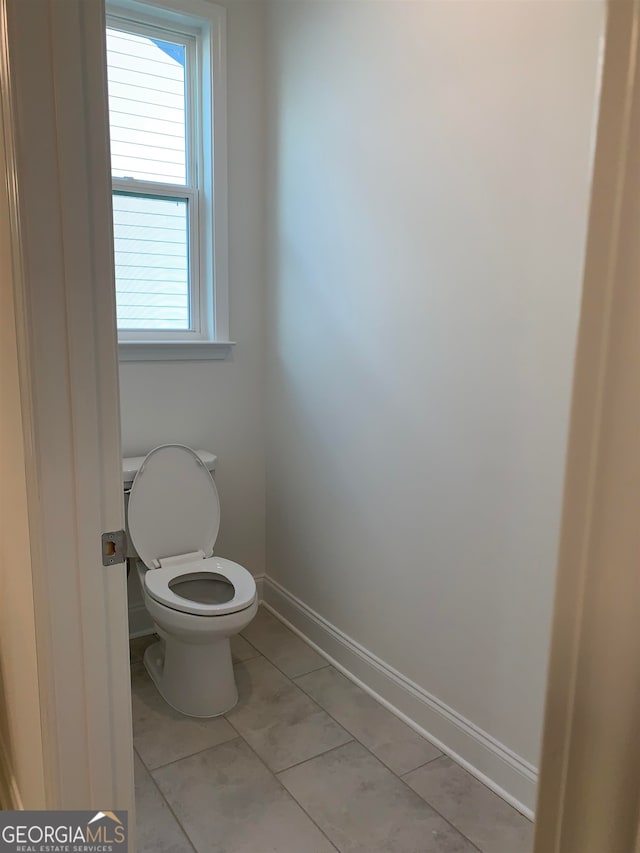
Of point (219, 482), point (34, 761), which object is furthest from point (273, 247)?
point (34, 761)

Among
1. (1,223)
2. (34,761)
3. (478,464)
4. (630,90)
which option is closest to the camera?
(630,90)

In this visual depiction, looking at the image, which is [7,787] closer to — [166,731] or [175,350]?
[166,731]

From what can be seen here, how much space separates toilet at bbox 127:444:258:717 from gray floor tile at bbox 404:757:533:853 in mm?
723

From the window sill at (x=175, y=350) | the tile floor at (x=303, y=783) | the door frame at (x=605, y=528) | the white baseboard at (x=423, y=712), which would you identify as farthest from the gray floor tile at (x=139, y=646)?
the door frame at (x=605, y=528)

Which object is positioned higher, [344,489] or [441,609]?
[344,489]

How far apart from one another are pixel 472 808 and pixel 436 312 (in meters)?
1.43

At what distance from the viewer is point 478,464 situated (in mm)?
1801

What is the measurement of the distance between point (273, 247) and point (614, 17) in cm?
246

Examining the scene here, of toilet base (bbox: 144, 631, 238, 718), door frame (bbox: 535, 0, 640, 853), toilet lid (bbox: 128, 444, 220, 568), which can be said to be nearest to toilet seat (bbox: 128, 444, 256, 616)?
toilet lid (bbox: 128, 444, 220, 568)

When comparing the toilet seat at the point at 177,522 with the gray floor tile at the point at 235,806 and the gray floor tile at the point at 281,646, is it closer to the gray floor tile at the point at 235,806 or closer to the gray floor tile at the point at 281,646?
the gray floor tile at the point at 281,646

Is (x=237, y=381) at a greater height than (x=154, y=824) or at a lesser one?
greater

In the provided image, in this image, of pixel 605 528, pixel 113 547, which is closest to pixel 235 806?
pixel 113 547

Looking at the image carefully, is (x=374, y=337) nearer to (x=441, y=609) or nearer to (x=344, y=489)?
(x=344, y=489)

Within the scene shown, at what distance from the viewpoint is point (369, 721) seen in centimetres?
213
